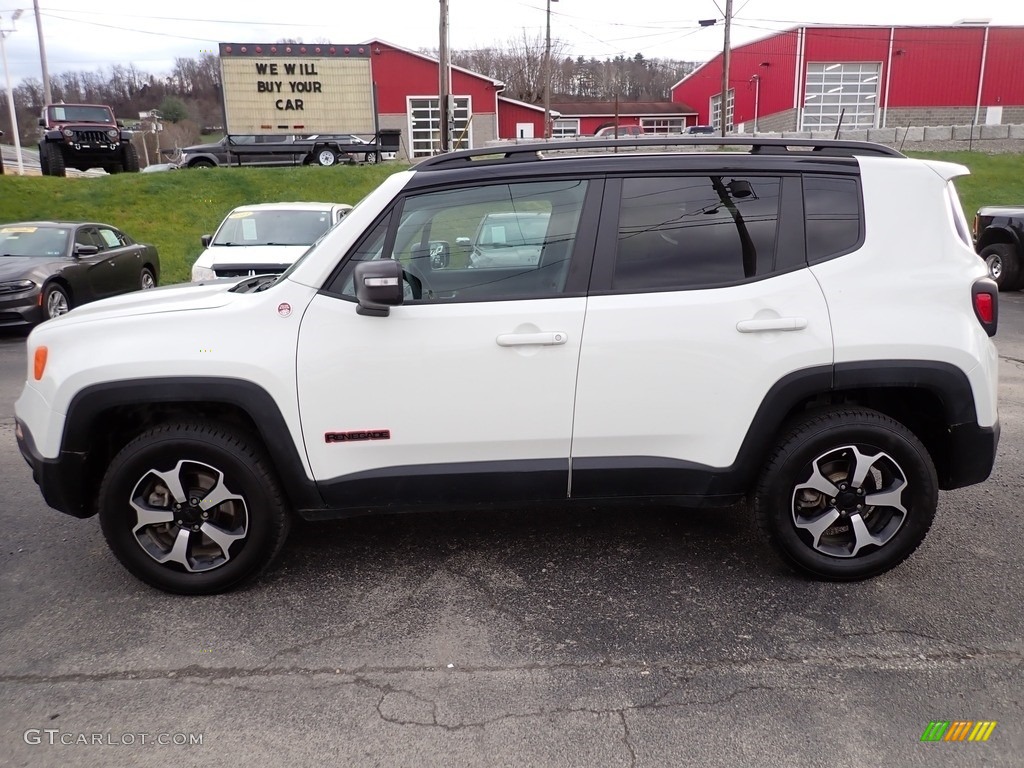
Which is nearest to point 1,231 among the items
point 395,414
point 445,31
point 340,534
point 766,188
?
point 340,534

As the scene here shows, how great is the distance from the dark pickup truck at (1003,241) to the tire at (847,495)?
10.9 meters

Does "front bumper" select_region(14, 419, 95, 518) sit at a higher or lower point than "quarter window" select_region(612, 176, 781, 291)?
lower

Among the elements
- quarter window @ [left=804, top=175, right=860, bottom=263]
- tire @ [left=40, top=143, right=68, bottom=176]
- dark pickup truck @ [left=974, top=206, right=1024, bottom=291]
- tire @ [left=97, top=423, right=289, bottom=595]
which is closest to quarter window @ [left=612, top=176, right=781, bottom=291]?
quarter window @ [left=804, top=175, right=860, bottom=263]

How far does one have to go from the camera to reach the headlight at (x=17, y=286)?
32.2ft

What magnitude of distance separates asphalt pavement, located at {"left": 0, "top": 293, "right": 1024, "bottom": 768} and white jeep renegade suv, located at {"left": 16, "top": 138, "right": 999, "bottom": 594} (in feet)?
1.05

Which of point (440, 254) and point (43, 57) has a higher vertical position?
point (43, 57)

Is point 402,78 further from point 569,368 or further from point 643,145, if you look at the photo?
point 569,368

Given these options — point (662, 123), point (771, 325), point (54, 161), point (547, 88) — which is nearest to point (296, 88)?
point (54, 161)

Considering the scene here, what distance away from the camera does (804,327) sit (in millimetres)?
3248

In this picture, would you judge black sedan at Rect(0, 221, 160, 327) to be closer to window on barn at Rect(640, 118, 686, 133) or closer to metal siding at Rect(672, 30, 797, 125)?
metal siding at Rect(672, 30, 797, 125)

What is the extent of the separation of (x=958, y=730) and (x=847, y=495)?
1.06 meters

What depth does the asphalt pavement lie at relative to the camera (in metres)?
2.49

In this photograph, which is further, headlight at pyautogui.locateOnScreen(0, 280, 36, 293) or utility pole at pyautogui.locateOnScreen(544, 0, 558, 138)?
utility pole at pyautogui.locateOnScreen(544, 0, 558, 138)

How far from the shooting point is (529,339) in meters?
3.18
